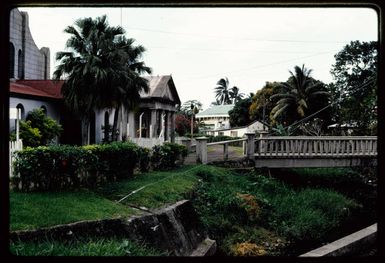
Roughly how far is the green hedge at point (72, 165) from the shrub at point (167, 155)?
0.90m

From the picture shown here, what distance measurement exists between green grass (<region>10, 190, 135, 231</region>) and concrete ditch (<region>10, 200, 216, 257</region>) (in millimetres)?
129

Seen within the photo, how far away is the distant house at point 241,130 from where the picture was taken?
8.63 m

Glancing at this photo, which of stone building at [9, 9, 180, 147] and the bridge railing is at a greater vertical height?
stone building at [9, 9, 180, 147]

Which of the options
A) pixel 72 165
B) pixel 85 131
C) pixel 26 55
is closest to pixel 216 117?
pixel 85 131

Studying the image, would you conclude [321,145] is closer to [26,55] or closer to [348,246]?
[348,246]

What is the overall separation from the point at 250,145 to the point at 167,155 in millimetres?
2084

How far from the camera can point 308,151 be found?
8.70 metres

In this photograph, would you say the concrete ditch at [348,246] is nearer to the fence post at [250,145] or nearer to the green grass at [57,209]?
the green grass at [57,209]

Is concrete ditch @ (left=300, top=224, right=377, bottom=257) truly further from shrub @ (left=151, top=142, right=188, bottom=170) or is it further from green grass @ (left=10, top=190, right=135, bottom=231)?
shrub @ (left=151, top=142, right=188, bottom=170)

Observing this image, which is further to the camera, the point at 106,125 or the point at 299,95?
the point at 299,95

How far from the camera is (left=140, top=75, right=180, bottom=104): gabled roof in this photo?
431 inches

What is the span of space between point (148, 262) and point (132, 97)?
8092mm

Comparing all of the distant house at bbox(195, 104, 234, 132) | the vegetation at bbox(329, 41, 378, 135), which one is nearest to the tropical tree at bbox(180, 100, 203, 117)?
the distant house at bbox(195, 104, 234, 132)

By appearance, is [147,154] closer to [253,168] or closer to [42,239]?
[253,168]
